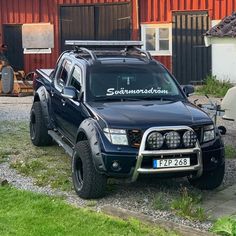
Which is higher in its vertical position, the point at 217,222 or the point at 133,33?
the point at 133,33

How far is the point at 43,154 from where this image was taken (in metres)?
9.70

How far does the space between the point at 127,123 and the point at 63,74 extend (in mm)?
2624

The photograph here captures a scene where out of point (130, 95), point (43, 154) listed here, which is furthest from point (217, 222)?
point (43, 154)

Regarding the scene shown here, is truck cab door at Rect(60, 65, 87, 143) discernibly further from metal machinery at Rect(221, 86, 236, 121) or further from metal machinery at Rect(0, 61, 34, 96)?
metal machinery at Rect(0, 61, 34, 96)

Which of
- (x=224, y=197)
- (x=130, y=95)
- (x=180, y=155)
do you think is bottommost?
(x=224, y=197)

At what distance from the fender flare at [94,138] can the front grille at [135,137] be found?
1.24 feet

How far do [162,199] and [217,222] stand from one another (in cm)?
117

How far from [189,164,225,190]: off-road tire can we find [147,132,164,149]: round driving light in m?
0.89

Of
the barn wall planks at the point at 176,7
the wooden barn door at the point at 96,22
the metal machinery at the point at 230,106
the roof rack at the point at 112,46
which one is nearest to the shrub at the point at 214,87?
the barn wall planks at the point at 176,7

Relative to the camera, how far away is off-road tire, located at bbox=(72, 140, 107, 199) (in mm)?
6957

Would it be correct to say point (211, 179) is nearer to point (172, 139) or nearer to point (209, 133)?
point (209, 133)

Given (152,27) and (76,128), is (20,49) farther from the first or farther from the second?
(76,128)

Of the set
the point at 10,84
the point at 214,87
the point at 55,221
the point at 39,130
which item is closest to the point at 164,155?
the point at 55,221

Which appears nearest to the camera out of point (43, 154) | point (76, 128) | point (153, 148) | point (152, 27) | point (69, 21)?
point (153, 148)
